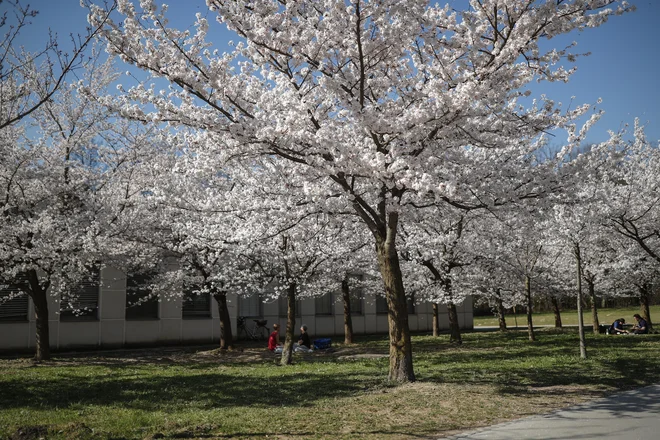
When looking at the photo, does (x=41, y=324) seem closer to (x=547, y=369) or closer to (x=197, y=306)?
(x=197, y=306)

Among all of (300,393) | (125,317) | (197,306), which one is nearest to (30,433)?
(300,393)

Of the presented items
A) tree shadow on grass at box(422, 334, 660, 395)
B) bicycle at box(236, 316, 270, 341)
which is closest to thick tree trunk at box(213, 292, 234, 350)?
bicycle at box(236, 316, 270, 341)

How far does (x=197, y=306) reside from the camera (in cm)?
2444

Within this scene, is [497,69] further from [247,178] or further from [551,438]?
[247,178]

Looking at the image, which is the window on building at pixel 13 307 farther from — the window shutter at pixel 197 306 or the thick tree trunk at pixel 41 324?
the window shutter at pixel 197 306

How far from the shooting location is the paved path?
6.32 m

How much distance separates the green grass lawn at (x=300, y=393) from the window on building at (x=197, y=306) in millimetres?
8044

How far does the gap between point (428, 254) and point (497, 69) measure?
9.94 m

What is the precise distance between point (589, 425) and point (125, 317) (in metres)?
19.0

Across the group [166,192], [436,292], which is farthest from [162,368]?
[436,292]

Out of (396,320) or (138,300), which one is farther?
(138,300)

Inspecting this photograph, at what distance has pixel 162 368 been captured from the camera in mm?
14305

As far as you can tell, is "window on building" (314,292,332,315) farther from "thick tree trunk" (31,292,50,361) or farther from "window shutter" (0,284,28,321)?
"thick tree trunk" (31,292,50,361)

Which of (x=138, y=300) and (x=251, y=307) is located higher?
(x=138, y=300)
